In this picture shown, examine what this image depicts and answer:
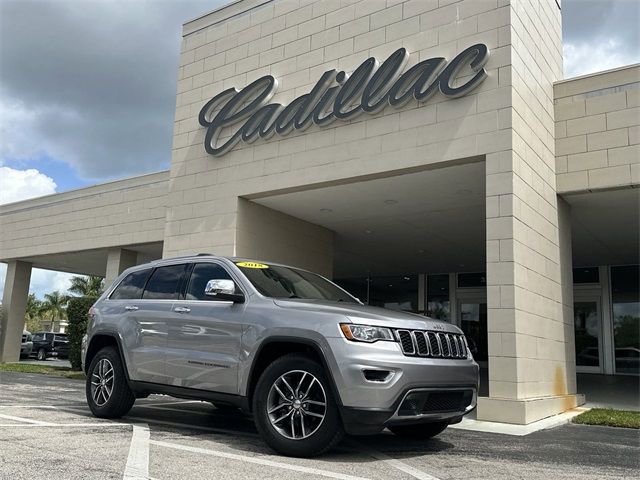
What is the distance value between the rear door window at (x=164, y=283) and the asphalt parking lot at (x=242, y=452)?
1460 millimetres

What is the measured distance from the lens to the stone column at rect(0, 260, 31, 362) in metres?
21.2

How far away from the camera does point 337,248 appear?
17.7m

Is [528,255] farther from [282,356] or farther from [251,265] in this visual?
[282,356]

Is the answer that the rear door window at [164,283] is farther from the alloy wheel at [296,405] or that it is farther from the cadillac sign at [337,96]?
the cadillac sign at [337,96]

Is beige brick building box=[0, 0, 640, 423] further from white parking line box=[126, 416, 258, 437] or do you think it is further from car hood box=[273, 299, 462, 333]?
white parking line box=[126, 416, 258, 437]

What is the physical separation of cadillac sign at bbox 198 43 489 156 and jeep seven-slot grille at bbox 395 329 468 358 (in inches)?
198

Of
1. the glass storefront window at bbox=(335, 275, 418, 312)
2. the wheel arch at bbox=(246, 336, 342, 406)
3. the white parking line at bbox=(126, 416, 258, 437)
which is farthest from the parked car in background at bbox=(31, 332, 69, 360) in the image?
the wheel arch at bbox=(246, 336, 342, 406)

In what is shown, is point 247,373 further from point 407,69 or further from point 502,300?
point 407,69

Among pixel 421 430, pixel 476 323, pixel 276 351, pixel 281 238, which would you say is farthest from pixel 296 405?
pixel 476 323

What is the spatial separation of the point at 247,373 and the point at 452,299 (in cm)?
1791

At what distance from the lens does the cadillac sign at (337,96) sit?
31.4 feet

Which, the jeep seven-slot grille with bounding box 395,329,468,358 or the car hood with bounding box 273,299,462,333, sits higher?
the car hood with bounding box 273,299,462,333

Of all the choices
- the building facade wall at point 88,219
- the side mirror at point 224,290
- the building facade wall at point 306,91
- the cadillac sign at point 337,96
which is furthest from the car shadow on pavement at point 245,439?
the building facade wall at point 88,219

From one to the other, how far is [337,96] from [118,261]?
10.4m
